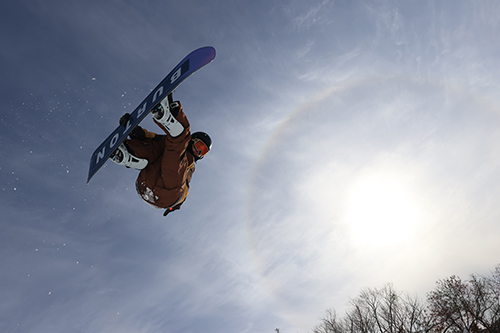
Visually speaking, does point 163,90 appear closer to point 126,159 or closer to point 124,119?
point 124,119

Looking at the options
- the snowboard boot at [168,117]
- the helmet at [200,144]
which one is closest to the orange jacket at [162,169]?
the snowboard boot at [168,117]

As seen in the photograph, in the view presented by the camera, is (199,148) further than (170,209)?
No

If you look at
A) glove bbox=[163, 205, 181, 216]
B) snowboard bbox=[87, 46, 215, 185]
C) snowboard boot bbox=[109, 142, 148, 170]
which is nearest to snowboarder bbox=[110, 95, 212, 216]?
snowboard boot bbox=[109, 142, 148, 170]

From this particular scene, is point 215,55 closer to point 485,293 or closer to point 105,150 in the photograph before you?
point 105,150

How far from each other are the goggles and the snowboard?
1.51 meters

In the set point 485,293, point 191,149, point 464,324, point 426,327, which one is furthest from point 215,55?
point 485,293

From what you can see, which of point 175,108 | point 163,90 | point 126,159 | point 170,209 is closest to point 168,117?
point 175,108

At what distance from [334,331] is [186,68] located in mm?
29729

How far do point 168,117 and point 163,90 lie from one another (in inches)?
15.5

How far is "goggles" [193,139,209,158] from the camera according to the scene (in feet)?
17.4

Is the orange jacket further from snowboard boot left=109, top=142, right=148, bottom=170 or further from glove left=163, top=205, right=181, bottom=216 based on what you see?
glove left=163, top=205, right=181, bottom=216

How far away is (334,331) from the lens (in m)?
25.3

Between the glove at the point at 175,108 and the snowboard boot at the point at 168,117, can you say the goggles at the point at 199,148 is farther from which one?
the glove at the point at 175,108

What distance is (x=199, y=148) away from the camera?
5.36 metres
